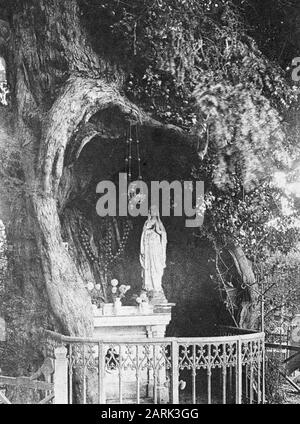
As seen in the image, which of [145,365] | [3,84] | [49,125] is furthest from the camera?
[3,84]

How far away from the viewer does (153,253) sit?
998 cm

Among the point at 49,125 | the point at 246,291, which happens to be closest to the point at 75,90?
the point at 49,125

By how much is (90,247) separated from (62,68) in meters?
3.22

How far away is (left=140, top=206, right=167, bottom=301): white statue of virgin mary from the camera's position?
32.7 feet

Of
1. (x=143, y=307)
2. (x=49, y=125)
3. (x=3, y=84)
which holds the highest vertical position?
(x=3, y=84)

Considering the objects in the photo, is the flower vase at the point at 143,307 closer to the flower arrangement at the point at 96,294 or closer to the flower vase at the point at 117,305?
the flower vase at the point at 117,305

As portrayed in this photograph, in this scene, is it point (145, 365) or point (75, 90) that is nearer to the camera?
point (145, 365)

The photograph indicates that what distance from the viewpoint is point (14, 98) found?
8.72 meters

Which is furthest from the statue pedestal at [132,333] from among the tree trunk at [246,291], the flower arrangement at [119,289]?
the tree trunk at [246,291]

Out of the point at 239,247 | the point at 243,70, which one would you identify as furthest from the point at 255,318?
the point at 243,70

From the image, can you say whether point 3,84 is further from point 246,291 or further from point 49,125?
point 246,291

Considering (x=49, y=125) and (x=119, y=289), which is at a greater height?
(x=49, y=125)

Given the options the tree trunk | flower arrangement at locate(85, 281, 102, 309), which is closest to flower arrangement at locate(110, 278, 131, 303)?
flower arrangement at locate(85, 281, 102, 309)
